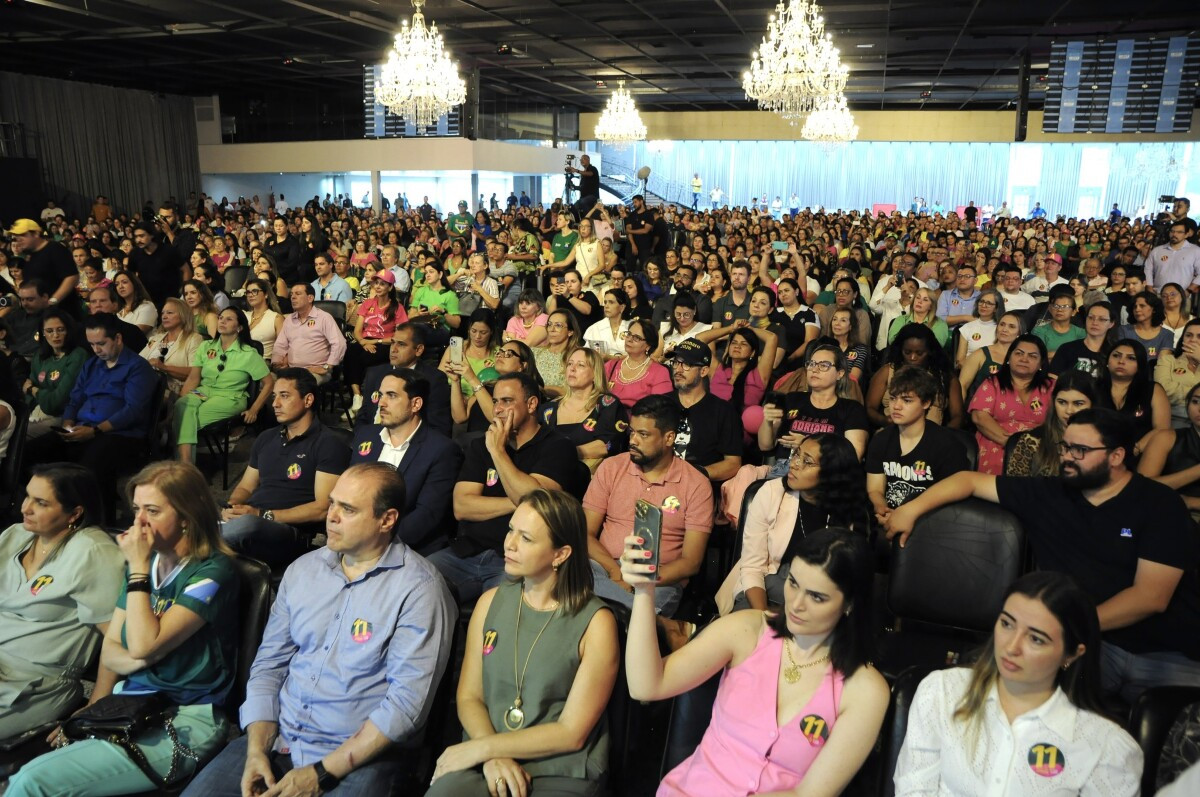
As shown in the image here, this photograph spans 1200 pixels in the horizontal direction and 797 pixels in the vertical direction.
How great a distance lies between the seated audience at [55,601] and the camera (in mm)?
2625

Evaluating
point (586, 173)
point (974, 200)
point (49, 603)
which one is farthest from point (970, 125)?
point (49, 603)

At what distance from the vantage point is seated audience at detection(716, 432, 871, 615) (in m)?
2.90

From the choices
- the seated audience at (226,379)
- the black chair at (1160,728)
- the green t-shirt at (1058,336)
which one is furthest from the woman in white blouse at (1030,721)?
the seated audience at (226,379)

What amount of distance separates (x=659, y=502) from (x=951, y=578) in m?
1.02

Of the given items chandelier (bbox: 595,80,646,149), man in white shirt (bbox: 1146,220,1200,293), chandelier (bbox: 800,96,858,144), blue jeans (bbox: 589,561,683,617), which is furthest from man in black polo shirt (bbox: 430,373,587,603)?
chandelier (bbox: 595,80,646,149)

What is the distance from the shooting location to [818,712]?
198 cm

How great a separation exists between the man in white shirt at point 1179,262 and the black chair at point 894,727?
7.63 meters

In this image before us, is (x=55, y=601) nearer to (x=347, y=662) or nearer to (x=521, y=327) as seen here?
(x=347, y=662)

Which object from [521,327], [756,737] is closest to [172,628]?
[756,737]

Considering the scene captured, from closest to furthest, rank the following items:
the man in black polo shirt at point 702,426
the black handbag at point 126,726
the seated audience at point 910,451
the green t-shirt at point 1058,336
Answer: the black handbag at point 126,726, the seated audience at point 910,451, the man in black polo shirt at point 702,426, the green t-shirt at point 1058,336

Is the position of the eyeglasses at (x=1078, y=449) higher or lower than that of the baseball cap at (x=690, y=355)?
lower

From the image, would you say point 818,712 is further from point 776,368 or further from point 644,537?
point 776,368

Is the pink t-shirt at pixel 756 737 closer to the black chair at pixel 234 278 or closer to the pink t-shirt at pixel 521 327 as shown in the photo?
the pink t-shirt at pixel 521 327

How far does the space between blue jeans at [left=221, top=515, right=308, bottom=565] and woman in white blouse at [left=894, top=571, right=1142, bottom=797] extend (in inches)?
99.0
